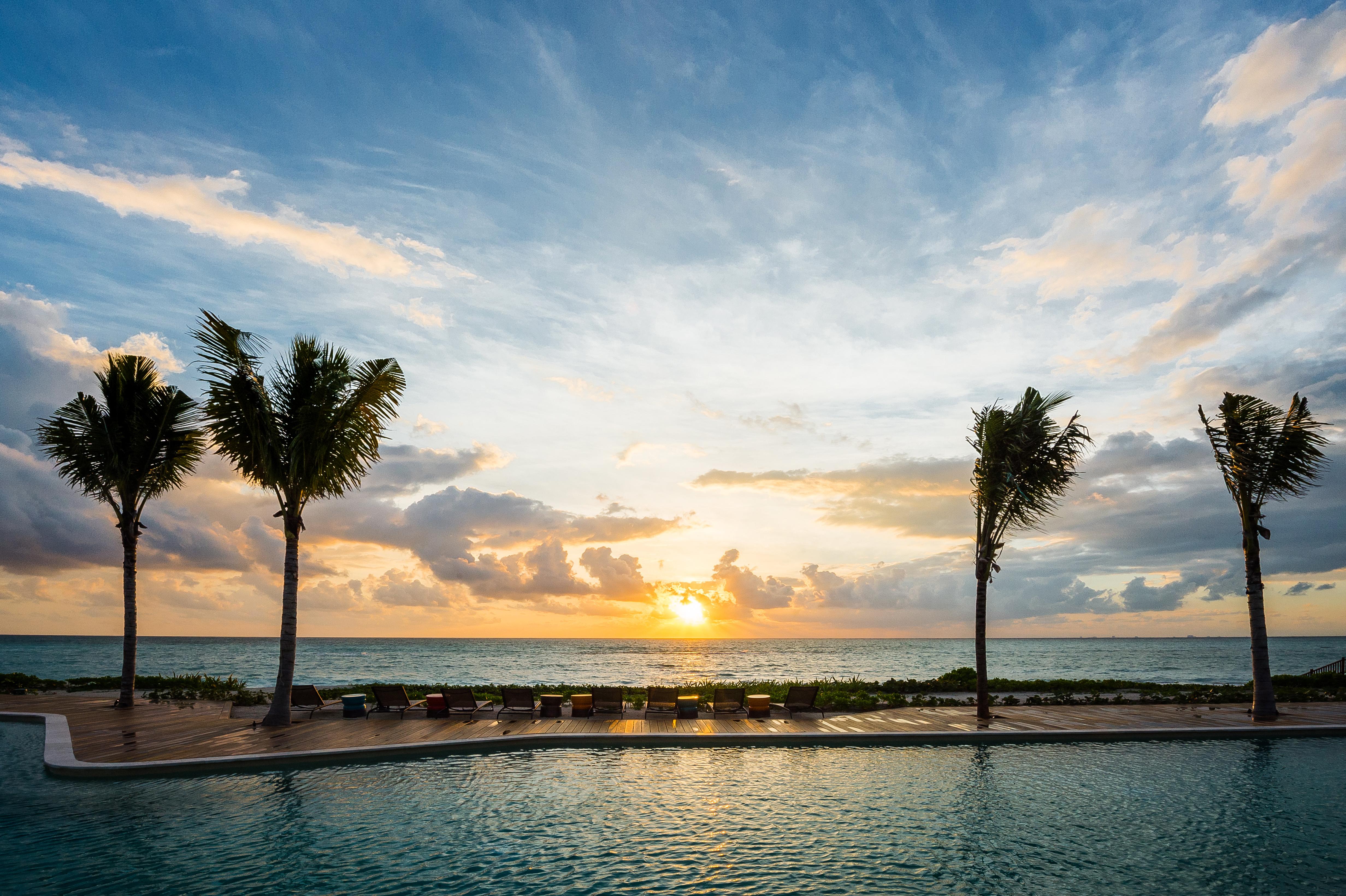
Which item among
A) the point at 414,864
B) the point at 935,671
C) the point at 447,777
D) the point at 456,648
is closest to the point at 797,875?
the point at 414,864

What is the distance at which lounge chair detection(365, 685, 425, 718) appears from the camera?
21.5 metres

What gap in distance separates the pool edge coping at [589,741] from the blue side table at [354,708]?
467cm

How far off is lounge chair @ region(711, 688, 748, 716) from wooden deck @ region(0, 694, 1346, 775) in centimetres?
105

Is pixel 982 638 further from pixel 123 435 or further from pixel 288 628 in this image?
pixel 123 435

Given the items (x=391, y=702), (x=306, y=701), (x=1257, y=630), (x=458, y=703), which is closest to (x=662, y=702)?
(x=458, y=703)

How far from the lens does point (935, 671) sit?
7394 cm

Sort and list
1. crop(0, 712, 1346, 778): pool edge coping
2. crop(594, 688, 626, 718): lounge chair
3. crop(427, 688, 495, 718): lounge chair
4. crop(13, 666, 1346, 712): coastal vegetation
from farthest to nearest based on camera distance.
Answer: crop(13, 666, 1346, 712): coastal vegetation, crop(594, 688, 626, 718): lounge chair, crop(427, 688, 495, 718): lounge chair, crop(0, 712, 1346, 778): pool edge coping

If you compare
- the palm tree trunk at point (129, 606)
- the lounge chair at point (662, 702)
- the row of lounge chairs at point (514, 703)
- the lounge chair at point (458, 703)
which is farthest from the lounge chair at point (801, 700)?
the palm tree trunk at point (129, 606)

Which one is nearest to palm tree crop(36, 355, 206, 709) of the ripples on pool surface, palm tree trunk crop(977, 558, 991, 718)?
the ripples on pool surface

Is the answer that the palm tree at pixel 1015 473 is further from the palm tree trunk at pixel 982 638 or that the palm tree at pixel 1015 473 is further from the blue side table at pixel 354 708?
the blue side table at pixel 354 708

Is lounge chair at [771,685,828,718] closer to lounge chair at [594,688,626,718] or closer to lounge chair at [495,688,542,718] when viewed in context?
lounge chair at [594,688,626,718]

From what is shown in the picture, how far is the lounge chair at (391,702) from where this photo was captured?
2147 cm

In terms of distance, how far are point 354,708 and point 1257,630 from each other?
90.2ft

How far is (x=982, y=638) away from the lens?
69.2ft
